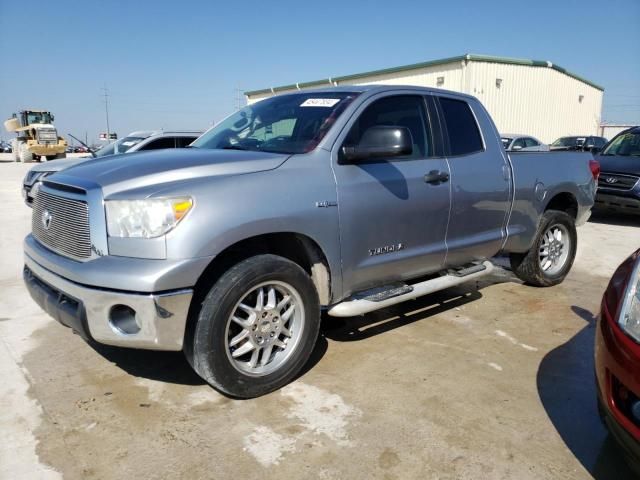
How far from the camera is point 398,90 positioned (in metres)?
3.94

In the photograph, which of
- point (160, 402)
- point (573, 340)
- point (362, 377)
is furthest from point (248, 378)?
point (573, 340)

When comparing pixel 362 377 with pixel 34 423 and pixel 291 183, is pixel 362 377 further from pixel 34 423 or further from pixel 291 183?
pixel 34 423

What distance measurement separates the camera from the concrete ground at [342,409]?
251cm

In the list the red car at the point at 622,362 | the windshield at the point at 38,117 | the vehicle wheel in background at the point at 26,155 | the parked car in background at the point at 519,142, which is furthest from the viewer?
the windshield at the point at 38,117

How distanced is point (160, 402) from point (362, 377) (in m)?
1.26

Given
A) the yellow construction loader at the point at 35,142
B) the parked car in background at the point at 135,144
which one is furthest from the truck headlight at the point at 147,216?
the yellow construction loader at the point at 35,142

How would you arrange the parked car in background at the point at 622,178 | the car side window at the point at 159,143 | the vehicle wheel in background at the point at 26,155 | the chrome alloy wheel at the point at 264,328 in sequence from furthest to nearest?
the vehicle wheel in background at the point at 26,155, the parked car in background at the point at 622,178, the car side window at the point at 159,143, the chrome alloy wheel at the point at 264,328

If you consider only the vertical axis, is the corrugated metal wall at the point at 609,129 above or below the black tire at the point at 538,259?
above

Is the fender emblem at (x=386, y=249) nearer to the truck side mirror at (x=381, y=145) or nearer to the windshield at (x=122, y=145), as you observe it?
the truck side mirror at (x=381, y=145)

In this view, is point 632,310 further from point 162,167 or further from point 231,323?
point 162,167

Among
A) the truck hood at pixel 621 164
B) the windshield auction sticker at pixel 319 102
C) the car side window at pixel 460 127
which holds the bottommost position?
the truck hood at pixel 621 164

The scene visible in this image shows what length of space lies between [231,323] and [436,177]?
187 cm

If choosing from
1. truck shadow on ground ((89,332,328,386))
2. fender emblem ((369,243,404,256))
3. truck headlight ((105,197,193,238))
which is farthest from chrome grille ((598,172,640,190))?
truck headlight ((105,197,193,238))

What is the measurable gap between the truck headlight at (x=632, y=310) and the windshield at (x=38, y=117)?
129ft
